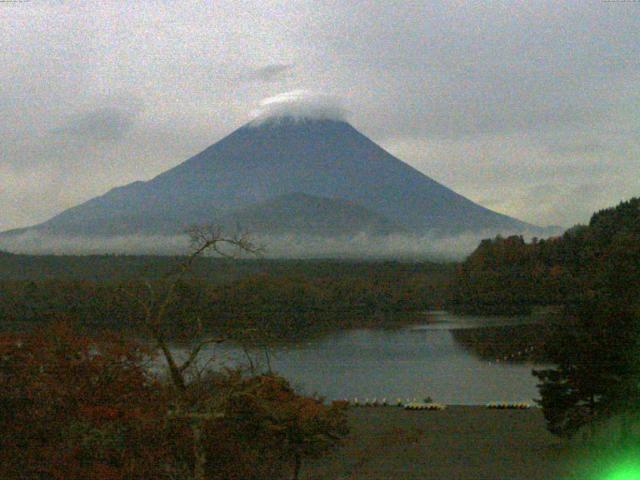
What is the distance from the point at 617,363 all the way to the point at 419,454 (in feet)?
8.66

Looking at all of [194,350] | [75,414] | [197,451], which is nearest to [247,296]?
[75,414]

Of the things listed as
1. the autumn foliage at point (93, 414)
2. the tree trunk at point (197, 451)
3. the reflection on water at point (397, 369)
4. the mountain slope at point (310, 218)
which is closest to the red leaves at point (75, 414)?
the autumn foliage at point (93, 414)

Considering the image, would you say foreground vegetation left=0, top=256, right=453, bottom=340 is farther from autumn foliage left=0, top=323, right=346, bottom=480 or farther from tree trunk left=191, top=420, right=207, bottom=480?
tree trunk left=191, top=420, right=207, bottom=480

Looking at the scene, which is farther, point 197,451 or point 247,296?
point 247,296

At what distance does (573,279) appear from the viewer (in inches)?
1607

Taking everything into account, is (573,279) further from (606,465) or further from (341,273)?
(606,465)

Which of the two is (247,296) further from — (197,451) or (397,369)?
(197,451)

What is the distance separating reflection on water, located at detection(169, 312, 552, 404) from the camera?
→ 1938 cm

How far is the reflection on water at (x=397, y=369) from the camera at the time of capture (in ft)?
63.6

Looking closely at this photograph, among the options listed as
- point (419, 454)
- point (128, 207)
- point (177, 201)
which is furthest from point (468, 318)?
point (128, 207)

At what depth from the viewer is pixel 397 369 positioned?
24.4m

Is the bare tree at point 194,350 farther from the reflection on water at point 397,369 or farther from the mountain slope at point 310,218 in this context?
the mountain slope at point 310,218

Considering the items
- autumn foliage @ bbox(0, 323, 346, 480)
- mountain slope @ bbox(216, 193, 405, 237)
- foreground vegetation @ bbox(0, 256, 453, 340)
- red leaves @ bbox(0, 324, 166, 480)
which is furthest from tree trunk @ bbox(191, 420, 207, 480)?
mountain slope @ bbox(216, 193, 405, 237)

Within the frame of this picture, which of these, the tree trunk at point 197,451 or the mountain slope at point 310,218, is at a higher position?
the mountain slope at point 310,218
